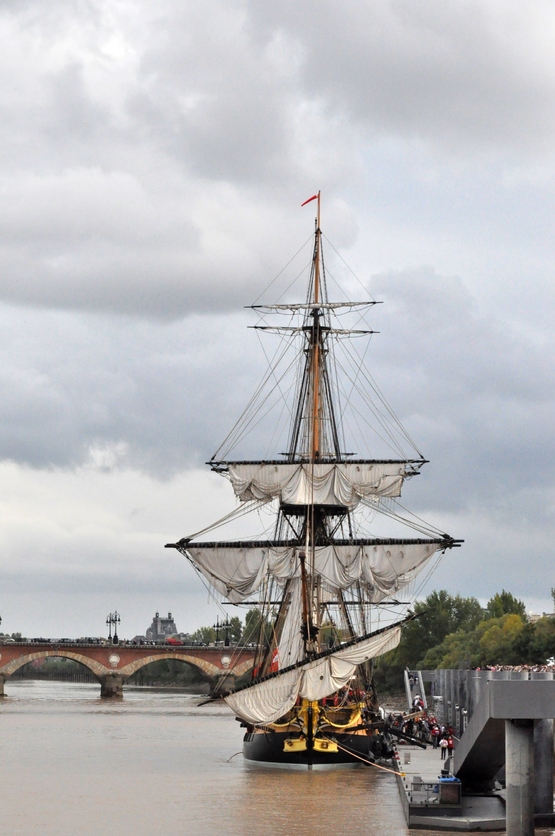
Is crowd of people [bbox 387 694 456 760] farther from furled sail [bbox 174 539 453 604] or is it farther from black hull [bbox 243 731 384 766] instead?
furled sail [bbox 174 539 453 604]

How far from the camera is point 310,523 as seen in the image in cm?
6334

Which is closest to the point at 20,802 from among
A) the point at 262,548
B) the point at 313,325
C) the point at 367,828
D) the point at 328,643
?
the point at 367,828

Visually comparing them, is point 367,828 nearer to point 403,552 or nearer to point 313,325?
point 403,552

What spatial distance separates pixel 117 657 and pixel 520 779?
341 feet

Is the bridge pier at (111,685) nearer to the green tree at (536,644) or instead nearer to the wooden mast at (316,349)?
the green tree at (536,644)

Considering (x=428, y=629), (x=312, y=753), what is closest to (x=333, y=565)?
(x=312, y=753)

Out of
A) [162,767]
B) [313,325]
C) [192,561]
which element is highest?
[313,325]

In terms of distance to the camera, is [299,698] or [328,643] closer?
[299,698]

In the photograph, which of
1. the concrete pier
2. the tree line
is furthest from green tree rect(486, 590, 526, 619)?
the concrete pier

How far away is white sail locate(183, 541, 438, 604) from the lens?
6272 centimetres

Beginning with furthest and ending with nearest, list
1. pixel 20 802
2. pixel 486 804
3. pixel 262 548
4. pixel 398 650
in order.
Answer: pixel 398 650, pixel 262 548, pixel 20 802, pixel 486 804

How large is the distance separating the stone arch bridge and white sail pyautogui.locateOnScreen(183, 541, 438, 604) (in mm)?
60686

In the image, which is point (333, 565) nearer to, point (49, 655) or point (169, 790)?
point (169, 790)

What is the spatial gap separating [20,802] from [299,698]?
15989 millimetres
